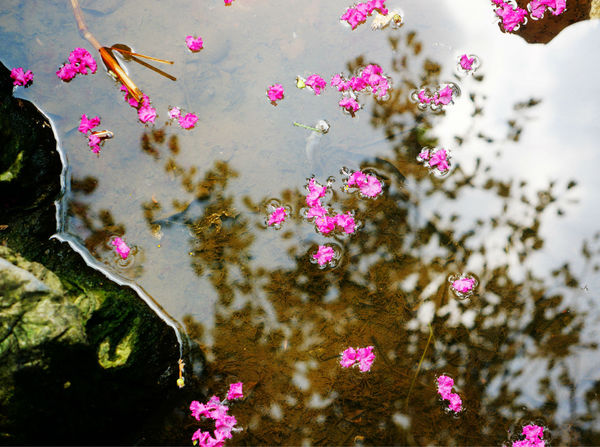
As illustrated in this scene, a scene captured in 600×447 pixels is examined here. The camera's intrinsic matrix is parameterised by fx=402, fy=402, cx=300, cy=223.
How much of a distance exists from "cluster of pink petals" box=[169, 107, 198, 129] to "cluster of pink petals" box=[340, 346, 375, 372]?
7.26 feet

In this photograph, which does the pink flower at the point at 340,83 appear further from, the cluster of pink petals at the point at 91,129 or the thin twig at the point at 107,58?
the cluster of pink petals at the point at 91,129

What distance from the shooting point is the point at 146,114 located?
328cm

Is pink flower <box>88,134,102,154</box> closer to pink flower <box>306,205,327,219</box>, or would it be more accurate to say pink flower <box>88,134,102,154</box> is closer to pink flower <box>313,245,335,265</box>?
pink flower <box>306,205,327,219</box>

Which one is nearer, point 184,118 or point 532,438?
point 532,438

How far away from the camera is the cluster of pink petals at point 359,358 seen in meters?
3.08

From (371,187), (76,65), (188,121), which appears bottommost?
(371,187)

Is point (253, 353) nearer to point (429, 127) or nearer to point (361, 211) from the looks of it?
point (361, 211)

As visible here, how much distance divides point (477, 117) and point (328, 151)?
1301 mm

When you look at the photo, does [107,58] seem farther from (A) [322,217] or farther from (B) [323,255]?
(B) [323,255]

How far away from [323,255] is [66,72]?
2614mm

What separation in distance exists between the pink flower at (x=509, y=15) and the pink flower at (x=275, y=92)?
1984 millimetres

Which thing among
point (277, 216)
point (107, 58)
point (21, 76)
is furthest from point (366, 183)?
point (21, 76)

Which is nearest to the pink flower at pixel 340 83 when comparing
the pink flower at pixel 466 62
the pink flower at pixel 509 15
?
the pink flower at pixel 466 62

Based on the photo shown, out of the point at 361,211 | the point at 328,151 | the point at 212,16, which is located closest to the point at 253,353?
the point at 361,211
